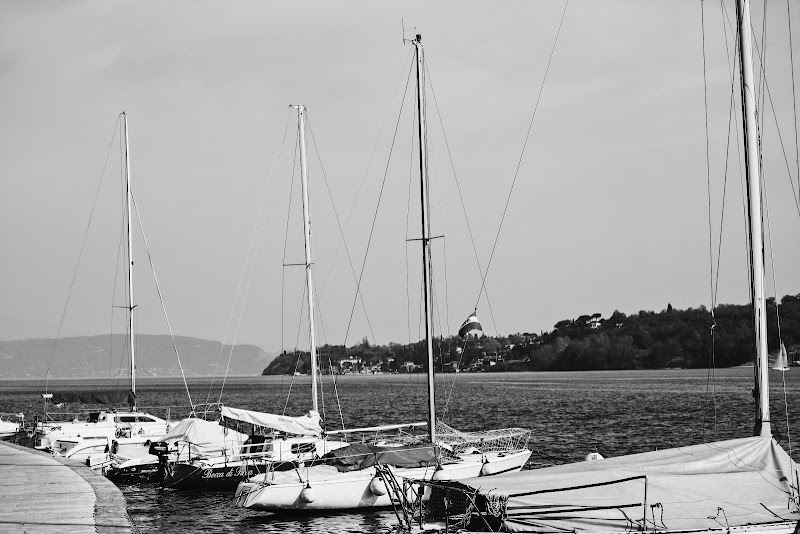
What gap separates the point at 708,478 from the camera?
17.5 meters

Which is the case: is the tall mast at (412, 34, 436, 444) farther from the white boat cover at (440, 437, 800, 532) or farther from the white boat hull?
the white boat cover at (440, 437, 800, 532)

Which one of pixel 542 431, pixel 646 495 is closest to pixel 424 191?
pixel 646 495

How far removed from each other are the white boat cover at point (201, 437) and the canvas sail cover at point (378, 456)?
741cm

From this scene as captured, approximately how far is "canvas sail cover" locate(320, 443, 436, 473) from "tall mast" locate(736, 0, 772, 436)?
12443mm

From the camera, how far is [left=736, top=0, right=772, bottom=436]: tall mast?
19.0m

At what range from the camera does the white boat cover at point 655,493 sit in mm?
16891

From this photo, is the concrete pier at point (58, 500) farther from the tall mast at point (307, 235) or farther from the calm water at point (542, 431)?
the tall mast at point (307, 235)

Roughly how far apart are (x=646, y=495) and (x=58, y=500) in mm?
11883

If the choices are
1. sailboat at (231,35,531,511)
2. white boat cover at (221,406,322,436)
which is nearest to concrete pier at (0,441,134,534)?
sailboat at (231,35,531,511)

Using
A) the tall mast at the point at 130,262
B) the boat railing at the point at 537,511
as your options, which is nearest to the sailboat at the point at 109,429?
the tall mast at the point at 130,262

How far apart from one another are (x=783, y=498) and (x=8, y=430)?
46836 millimetres

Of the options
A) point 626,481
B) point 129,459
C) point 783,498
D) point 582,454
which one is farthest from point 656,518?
point 582,454

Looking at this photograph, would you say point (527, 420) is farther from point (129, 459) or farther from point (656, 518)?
point (656, 518)

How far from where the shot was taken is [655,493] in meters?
17.3
